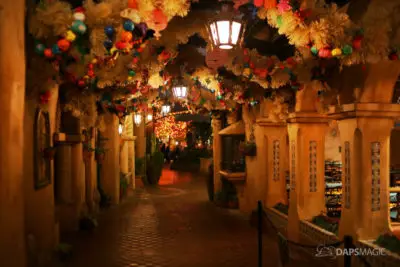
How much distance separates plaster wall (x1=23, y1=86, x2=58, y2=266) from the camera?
614 cm

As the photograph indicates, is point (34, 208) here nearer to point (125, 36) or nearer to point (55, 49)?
point (55, 49)

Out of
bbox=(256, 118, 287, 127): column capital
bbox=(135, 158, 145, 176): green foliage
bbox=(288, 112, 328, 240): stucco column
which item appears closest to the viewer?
bbox=(288, 112, 328, 240): stucco column

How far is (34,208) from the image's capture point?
6484 mm

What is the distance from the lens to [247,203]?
14688 millimetres

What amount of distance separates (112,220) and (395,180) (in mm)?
8265

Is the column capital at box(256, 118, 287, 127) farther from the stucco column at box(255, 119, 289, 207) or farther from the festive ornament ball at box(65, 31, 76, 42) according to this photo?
the festive ornament ball at box(65, 31, 76, 42)

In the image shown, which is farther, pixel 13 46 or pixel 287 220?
pixel 287 220

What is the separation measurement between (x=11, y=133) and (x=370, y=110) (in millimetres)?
5464

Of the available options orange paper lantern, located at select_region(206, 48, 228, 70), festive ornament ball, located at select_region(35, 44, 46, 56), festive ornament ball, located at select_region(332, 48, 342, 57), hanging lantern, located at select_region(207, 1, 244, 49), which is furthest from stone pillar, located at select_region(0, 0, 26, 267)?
orange paper lantern, located at select_region(206, 48, 228, 70)

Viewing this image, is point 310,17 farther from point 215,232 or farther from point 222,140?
point 222,140

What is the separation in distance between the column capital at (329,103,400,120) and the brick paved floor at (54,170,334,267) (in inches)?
117

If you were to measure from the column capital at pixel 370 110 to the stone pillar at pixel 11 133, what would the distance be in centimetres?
510

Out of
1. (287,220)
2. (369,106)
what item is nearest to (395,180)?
(287,220)

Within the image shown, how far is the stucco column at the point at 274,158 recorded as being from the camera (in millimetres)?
12867
